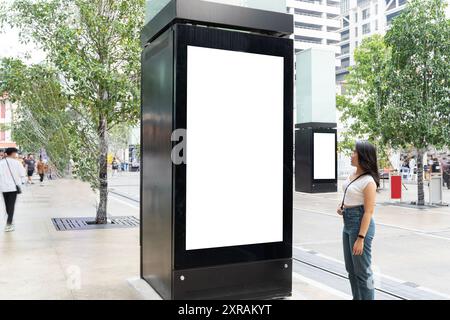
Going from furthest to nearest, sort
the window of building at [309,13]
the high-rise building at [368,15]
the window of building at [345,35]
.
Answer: the window of building at [345,35] < the window of building at [309,13] < the high-rise building at [368,15]

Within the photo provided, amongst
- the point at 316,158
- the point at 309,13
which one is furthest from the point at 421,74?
the point at 309,13

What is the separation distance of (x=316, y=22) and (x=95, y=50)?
9008 cm

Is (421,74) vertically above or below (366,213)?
above

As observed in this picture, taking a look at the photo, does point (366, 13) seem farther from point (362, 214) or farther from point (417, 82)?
point (362, 214)

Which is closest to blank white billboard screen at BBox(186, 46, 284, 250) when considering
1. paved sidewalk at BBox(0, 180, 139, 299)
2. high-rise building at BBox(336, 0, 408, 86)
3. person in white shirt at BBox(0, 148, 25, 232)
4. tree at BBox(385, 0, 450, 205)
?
paved sidewalk at BBox(0, 180, 139, 299)

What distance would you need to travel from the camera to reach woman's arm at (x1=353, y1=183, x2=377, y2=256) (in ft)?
12.9

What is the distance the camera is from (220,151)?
4.52 m

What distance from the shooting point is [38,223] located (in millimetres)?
10281

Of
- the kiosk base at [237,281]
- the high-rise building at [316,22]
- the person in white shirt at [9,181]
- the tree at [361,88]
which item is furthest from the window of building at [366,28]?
the kiosk base at [237,281]

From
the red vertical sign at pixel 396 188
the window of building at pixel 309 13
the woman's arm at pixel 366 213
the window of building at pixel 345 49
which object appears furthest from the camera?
the window of building at pixel 345 49

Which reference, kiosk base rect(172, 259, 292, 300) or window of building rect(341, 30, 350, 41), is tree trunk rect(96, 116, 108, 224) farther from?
window of building rect(341, 30, 350, 41)

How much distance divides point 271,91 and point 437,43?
421 inches

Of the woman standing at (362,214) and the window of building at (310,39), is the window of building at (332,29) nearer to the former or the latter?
the window of building at (310,39)

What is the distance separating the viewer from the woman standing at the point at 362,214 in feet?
13.0
